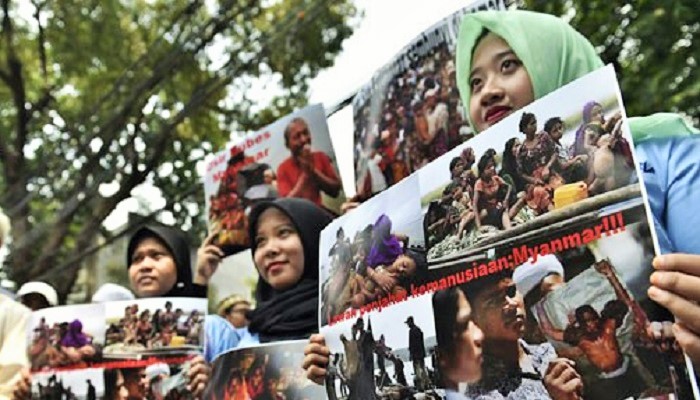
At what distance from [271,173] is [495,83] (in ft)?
3.01

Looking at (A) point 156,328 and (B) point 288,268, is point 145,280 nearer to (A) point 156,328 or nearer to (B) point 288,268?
(A) point 156,328

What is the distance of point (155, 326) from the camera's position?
150 cm

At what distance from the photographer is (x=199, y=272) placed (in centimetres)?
184

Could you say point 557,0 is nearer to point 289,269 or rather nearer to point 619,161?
point 289,269

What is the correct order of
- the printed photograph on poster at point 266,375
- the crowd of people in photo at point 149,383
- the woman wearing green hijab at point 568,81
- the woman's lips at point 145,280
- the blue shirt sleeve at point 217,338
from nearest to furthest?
the woman wearing green hijab at point 568,81 < the printed photograph on poster at point 266,375 < the crowd of people in photo at point 149,383 < the blue shirt sleeve at point 217,338 < the woman's lips at point 145,280

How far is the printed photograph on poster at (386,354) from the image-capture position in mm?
854

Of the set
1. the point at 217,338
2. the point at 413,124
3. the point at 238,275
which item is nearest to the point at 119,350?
the point at 217,338

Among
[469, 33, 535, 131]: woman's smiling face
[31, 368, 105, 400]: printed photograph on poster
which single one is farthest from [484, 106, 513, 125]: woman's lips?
[31, 368, 105, 400]: printed photograph on poster

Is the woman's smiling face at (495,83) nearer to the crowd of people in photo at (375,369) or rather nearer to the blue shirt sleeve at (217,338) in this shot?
the crowd of people in photo at (375,369)

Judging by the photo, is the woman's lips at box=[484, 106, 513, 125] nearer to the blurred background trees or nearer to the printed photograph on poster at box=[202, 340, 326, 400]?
the printed photograph on poster at box=[202, 340, 326, 400]

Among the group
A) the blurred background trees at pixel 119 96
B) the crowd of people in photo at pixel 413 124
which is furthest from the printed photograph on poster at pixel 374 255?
the blurred background trees at pixel 119 96

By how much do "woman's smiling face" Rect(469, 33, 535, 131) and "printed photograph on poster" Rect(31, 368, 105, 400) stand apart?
2.91ft

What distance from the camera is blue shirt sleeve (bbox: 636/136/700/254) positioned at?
0.72m

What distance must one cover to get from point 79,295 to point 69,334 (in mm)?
8008
